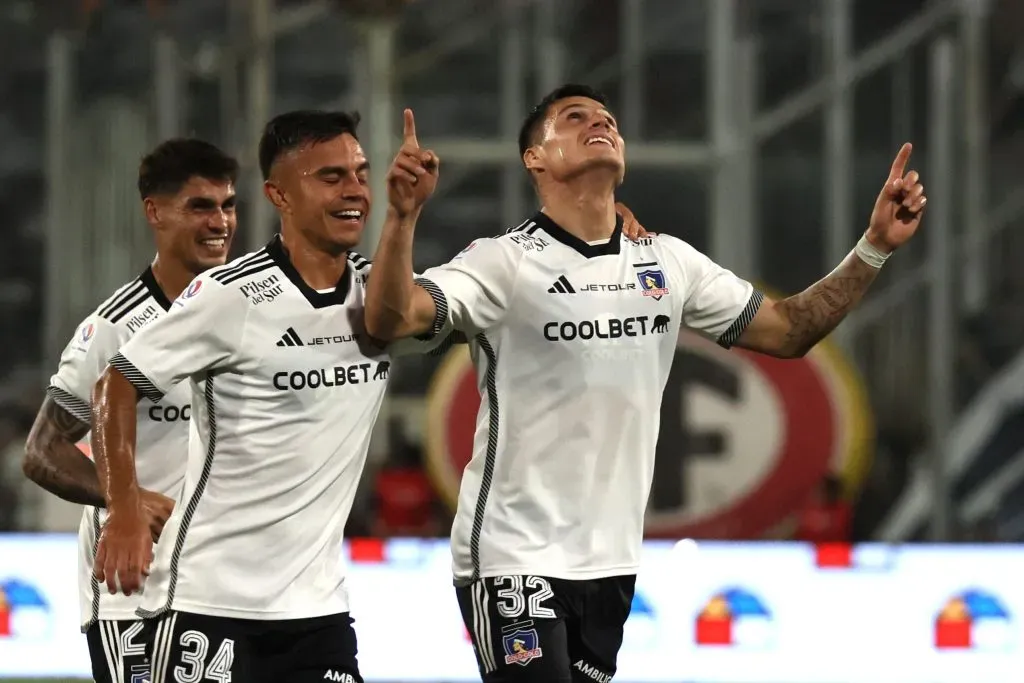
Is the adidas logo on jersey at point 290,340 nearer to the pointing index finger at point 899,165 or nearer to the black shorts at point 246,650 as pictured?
the black shorts at point 246,650

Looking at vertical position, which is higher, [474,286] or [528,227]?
[528,227]

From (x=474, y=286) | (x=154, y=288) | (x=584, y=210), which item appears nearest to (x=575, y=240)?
(x=584, y=210)

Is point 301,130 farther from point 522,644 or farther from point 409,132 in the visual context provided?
point 522,644

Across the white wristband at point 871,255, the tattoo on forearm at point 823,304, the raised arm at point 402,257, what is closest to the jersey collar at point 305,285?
the raised arm at point 402,257

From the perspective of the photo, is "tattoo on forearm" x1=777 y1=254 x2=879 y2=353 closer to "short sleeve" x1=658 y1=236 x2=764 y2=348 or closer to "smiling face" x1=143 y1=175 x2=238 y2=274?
"short sleeve" x1=658 y1=236 x2=764 y2=348

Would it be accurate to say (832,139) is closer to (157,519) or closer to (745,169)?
(745,169)

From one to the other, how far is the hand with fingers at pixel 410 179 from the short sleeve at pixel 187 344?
1.57ft

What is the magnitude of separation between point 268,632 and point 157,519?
1.22 ft

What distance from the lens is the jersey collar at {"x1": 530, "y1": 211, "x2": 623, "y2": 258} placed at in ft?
14.6

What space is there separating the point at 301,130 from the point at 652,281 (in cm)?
96

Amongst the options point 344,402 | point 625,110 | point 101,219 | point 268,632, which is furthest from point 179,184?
point 625,110

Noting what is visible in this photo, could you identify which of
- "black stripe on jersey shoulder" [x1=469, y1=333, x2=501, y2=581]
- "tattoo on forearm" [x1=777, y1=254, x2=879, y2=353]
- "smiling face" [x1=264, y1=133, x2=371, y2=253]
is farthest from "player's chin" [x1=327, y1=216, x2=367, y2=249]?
"tattoo on forearm" [x1=777, y1=254, x2=879, y2=353]

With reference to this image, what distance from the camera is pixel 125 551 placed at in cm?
398

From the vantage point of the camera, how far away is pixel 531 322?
14.2 feet
